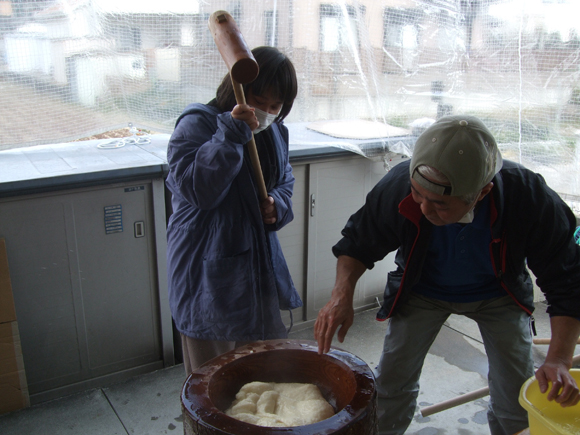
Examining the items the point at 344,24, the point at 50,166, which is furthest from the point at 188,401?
the point at 344,24

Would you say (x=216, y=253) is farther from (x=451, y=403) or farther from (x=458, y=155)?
(x=451, y=403)

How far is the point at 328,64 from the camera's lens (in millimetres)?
2975

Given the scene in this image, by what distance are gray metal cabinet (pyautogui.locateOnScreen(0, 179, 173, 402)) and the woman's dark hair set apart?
916 mm

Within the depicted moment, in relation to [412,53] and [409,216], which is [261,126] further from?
[412,53]

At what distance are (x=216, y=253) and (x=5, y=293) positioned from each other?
1.14m

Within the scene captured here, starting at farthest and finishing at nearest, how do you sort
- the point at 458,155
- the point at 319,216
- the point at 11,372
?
Result: the point at 319,216, the point at 11,372, the point at 458,155

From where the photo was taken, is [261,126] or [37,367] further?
[37,367]

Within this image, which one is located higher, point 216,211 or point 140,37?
point 140,37

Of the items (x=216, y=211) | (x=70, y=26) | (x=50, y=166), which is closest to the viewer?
(x=216, y=211)

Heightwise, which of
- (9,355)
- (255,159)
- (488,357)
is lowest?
(9,355)

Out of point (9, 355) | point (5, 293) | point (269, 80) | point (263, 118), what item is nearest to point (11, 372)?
point (9, 355)

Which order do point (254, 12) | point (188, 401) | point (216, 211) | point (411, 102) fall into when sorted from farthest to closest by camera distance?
point (411, 102), point (254, 12), point (216, 211), point (188, 401)

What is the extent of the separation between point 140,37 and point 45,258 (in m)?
1.14

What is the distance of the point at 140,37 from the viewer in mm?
2523
